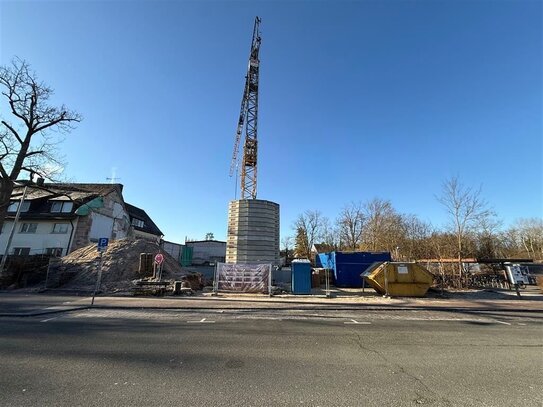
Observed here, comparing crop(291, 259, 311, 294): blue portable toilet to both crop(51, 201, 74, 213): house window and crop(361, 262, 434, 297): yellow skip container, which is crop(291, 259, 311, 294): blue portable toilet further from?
crop(51, 201, 74, 213): house window

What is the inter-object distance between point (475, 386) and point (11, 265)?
29948 millimetres

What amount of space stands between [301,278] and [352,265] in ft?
23.5

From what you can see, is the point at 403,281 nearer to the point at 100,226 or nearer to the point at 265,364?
the point at 265,364

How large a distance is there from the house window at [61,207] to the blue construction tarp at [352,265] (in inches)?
1170

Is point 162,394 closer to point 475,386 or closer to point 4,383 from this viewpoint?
point 4,383

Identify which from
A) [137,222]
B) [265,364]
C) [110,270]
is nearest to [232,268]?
[110,270]

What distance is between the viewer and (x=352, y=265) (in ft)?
83.0

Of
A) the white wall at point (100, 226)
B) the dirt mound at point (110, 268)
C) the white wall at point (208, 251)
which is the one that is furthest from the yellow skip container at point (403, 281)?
the white wall at point (208, 251)

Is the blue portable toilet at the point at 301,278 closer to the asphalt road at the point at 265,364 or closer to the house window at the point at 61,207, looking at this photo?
the asphalt road at the point at 265,364

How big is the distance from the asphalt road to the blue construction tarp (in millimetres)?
14648

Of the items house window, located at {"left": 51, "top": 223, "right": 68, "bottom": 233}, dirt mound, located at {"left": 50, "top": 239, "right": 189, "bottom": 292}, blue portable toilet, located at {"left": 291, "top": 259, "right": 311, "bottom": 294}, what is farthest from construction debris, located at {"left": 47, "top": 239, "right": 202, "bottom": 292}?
house window, located at {"left": 51, "top": 223, "right": 68, "bottom": 233}

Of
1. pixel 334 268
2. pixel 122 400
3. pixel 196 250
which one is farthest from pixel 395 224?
pixel 122 400

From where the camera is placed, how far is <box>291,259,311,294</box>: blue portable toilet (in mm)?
19625

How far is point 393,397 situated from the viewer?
437cm
